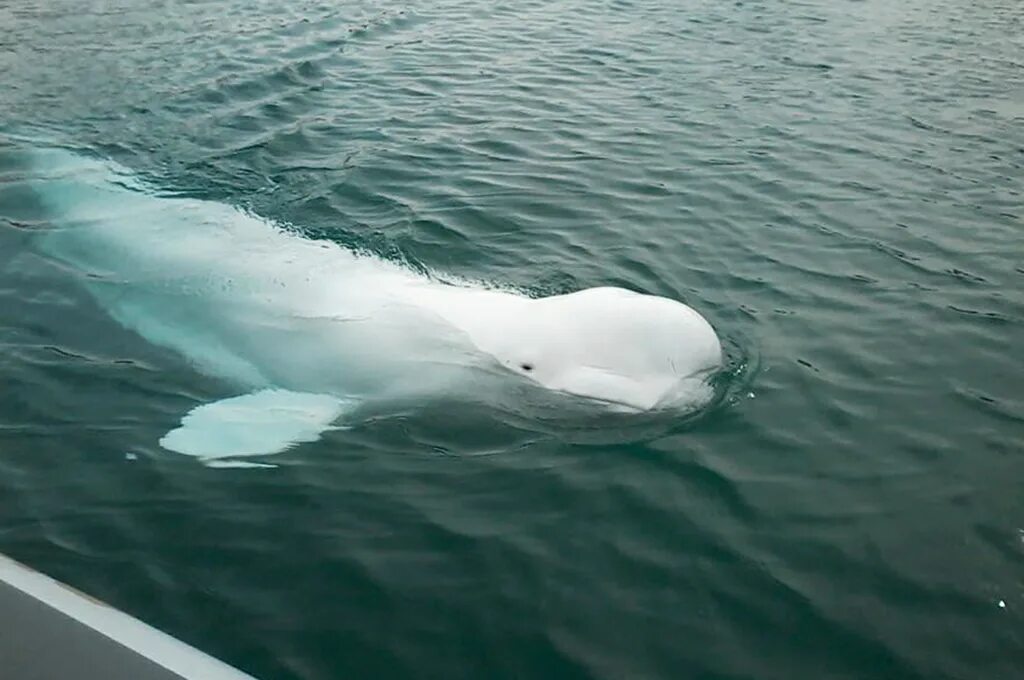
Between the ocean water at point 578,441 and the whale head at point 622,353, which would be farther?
the whale head at point 622,353

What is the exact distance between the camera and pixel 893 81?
15.2 m

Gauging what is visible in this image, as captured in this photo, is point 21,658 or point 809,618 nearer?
point 21,658

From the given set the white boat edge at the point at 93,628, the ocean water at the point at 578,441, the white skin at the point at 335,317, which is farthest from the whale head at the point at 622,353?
the white boat edge at the point at 93,628

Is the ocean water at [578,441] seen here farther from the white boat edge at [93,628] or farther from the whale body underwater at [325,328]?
the white boat edge at [93,628]

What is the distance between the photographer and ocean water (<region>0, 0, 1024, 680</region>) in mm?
5559

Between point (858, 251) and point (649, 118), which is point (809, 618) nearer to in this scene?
point (858, 251)

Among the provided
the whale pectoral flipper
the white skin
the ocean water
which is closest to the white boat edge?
the ocean water

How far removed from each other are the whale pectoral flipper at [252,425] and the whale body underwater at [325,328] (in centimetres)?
1

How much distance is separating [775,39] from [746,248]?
858 cm

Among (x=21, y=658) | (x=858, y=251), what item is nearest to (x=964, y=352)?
(x=858, y=251)

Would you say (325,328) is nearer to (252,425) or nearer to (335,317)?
(335,317)

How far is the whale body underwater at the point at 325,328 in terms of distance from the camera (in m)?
6.93

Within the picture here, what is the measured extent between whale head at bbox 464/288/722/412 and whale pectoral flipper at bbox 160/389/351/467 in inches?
52.1

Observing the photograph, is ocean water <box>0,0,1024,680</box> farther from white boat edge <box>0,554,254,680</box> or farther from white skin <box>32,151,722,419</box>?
white boat edge <box>0,554,254,680</box>
